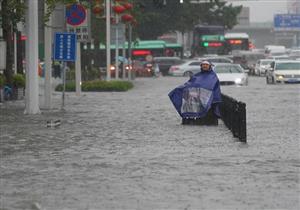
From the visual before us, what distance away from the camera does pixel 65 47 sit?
25328 millimetres

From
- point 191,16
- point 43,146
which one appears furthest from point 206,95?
point 191,16

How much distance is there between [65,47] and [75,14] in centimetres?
108

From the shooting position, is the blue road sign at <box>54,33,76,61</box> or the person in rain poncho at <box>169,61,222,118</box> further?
the blue road sign at <box>54,33,76,61</box>

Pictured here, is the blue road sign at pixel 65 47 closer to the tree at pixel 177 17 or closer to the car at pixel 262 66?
the car at pixel 262 66

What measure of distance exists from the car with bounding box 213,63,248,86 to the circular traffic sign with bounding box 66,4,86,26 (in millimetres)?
23008

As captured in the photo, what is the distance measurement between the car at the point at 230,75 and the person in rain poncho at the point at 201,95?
27945 millimetres

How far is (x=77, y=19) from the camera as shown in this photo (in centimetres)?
2584

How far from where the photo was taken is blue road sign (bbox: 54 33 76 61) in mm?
25203

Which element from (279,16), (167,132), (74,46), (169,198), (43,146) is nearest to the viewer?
(169,198)

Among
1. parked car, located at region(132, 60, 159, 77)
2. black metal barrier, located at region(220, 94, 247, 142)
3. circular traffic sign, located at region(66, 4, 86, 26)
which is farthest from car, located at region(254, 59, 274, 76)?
black metal barrier, located at region(220, 94, 247, 142)

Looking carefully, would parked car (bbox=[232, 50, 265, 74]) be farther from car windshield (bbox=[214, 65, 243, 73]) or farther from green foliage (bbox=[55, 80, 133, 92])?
green foliage (bbox=[55, 80, 133, 92])

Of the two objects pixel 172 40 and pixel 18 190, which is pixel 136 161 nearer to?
pixel 18 190

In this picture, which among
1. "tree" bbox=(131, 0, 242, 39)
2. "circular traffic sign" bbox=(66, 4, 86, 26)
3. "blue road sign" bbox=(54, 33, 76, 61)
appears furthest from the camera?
"tree" bbox=(131, 0, 242, 39)

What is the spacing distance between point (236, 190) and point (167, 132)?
26.4 feet
